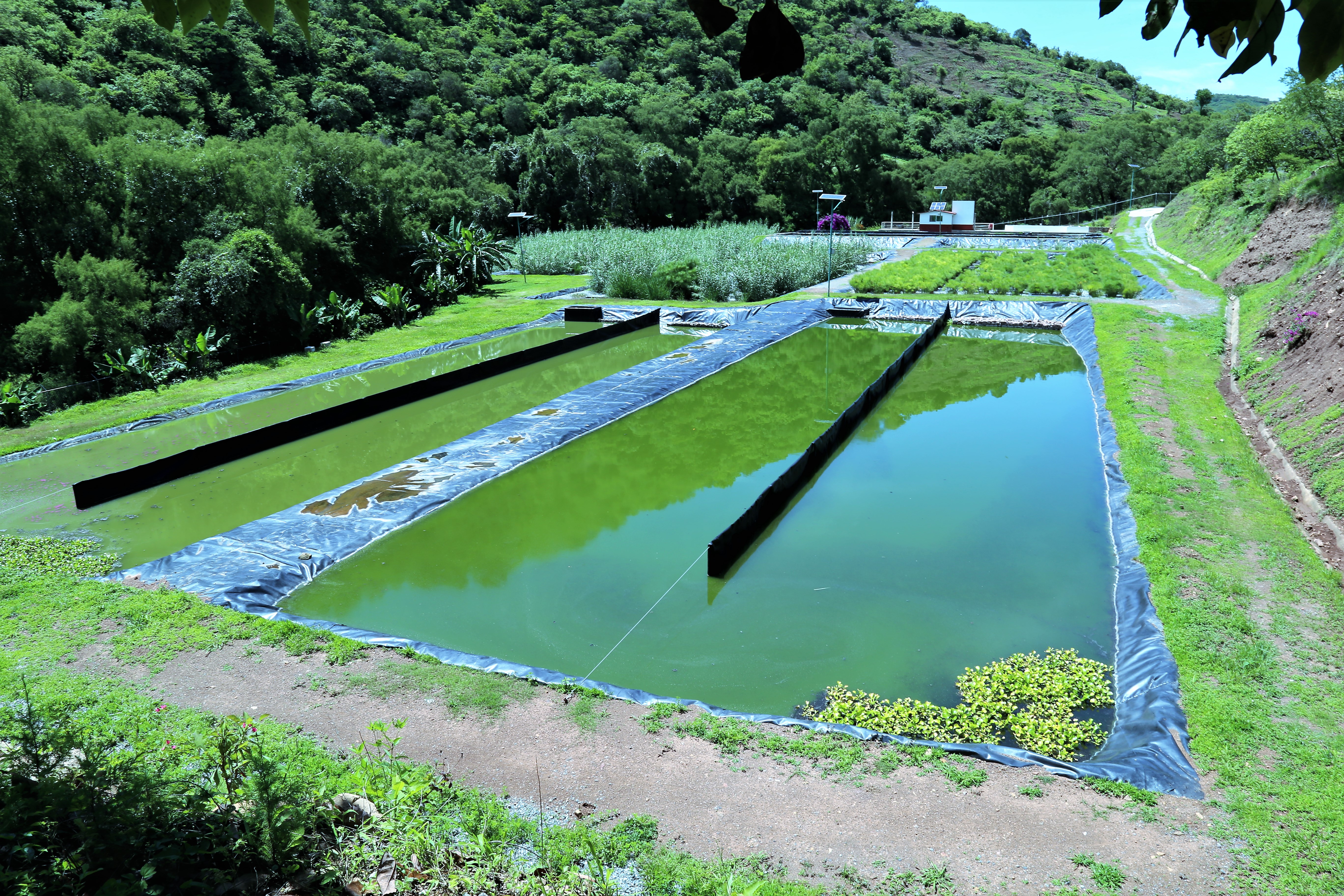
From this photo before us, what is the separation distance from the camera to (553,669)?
629 cm

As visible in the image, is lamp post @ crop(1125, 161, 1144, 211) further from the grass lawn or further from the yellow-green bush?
the yellow-green bush

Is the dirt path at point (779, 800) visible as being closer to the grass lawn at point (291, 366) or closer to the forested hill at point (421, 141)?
the forested hill at point (421, 141)

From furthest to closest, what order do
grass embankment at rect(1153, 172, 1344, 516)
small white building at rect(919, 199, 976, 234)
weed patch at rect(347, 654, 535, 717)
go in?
small white building at rect(919, 199, 976, 234)
grass embankment at rect(1153, 172, 1344, 516)
weed patch at rect(347, 654, 535, 717)

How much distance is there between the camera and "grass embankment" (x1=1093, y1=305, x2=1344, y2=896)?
397 cm

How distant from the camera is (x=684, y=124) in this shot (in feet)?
173

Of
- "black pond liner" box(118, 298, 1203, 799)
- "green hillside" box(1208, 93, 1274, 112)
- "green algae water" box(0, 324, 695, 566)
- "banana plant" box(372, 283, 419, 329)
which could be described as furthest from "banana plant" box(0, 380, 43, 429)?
"green hillside" box(1208, 93, 1274, 112)

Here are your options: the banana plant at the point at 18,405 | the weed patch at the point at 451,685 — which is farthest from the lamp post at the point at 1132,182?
the weed patch at the point at 451,685

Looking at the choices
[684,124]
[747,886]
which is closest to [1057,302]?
[747,886]

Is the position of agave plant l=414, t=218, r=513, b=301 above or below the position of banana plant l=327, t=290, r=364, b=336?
above

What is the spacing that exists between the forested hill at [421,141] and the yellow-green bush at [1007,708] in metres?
5.30

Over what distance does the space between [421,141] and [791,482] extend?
42396 millimetres

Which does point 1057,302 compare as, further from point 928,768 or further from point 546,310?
point 928,768

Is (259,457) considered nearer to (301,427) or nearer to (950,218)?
(301,427)

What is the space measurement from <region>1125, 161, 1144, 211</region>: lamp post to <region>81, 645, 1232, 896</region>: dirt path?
46965 millimetres
